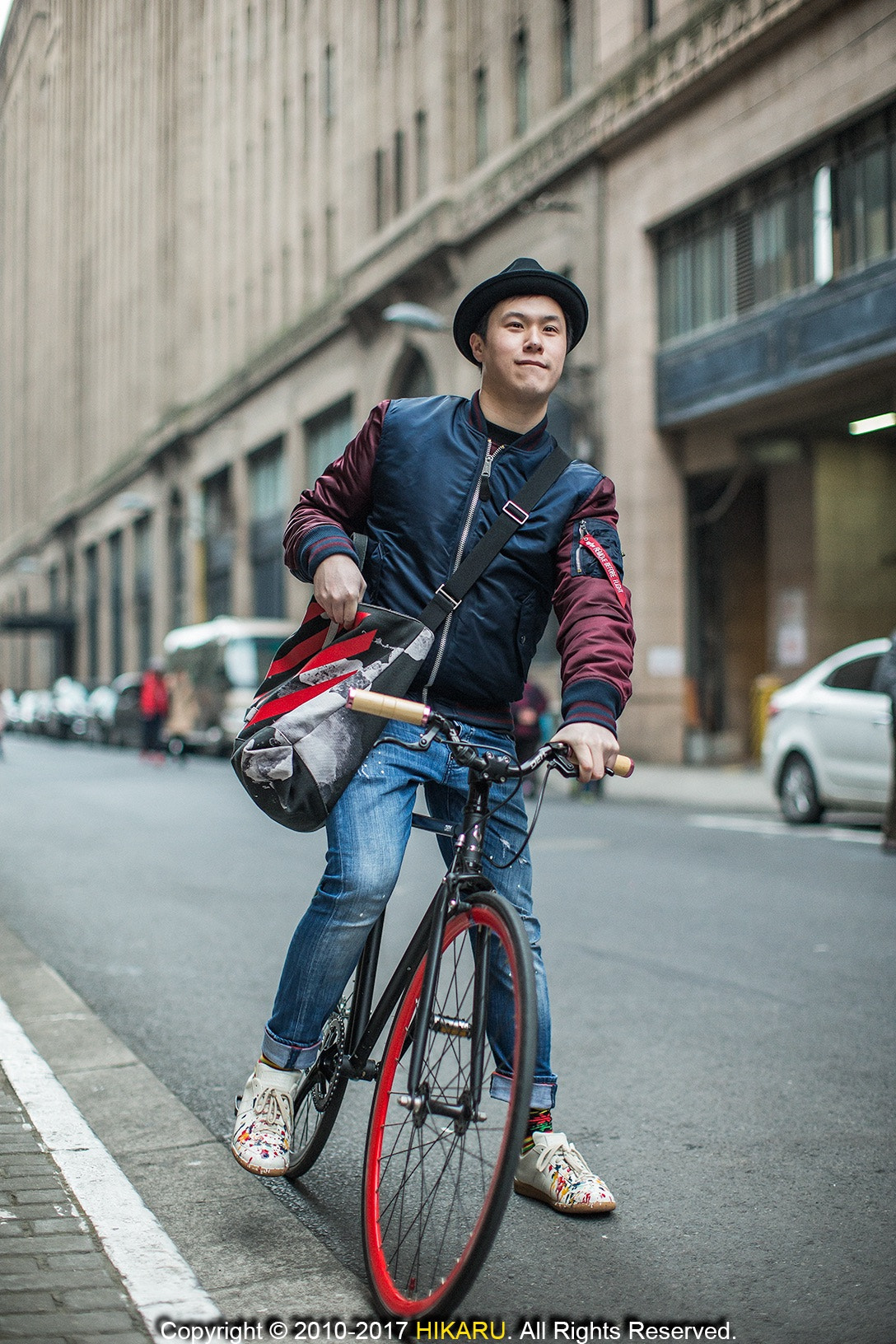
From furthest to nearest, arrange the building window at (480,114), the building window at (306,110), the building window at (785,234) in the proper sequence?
the building window at (306,110)
the building window at (480,114)
the building window at (785,234)

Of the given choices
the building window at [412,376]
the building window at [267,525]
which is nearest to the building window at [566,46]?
the building window at [412,376]

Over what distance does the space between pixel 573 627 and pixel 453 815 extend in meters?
0.53

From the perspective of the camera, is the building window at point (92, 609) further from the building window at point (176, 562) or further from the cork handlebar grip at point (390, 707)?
the cork handlebar grip at point (390, 707)

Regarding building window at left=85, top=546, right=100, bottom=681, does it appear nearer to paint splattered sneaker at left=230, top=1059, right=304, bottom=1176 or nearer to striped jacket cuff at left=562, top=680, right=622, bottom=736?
paint splattered sneaker at left=230, top=1059, right=304, bottom=1176

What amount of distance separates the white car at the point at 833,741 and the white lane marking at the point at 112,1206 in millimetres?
9341

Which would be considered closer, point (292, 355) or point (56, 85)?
point (292, 355)

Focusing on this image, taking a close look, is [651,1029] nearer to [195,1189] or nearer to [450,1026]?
[195,1189]

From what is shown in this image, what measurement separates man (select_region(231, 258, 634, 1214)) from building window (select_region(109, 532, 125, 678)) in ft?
206

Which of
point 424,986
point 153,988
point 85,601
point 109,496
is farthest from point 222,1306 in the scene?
point 85,601

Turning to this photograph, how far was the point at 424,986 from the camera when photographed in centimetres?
289

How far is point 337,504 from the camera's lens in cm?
351

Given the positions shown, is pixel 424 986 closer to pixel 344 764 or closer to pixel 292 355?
pixel 344 764

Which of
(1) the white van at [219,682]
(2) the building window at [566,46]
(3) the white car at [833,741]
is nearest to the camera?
(3) the white car at [833,741]

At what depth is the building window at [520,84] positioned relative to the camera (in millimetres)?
28891
